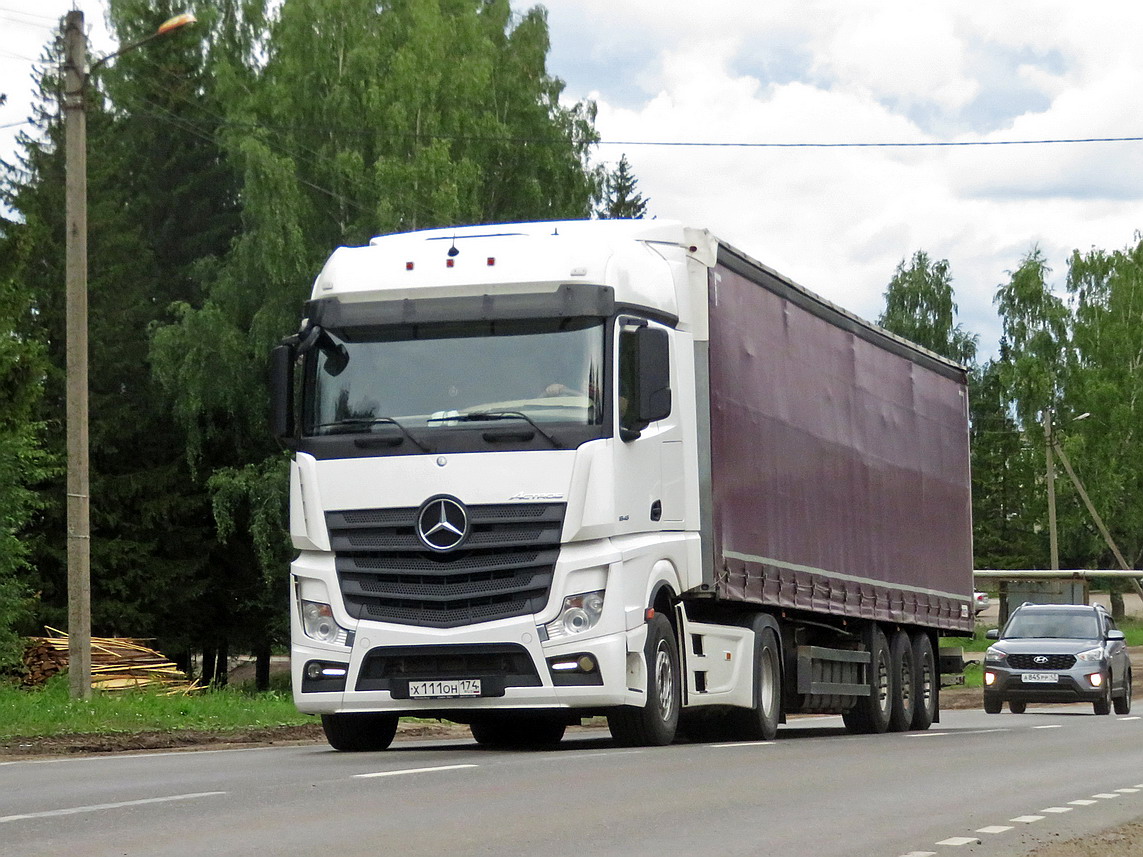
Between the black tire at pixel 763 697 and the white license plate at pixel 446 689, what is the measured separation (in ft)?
11.4

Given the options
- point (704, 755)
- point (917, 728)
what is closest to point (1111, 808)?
point (704, 755)

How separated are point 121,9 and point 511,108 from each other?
11884 millimetres

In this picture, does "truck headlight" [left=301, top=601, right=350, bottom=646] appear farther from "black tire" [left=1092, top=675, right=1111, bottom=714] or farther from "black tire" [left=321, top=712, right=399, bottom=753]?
"black tire" [left=1092, top=675, right=1111, bottom=714]

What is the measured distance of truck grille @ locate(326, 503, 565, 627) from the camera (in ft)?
47.3

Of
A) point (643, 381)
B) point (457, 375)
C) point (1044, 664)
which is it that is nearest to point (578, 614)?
→ point (643, 381)

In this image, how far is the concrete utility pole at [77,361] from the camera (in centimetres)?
2212

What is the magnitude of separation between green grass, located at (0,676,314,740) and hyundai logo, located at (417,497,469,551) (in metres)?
5.60

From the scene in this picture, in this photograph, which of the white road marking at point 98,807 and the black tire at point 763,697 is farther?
the black tire at point 763,697

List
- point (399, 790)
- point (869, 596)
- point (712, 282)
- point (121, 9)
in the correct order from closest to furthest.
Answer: point (399, 790), point (712, 282), point (869, 596), point (121, 9)

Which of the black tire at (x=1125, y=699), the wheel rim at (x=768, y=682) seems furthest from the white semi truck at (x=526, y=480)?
the black tire at (x=1125, y=699)

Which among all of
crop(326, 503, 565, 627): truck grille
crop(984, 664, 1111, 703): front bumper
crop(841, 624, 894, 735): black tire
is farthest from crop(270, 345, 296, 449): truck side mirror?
crop(984, 664, 1111, 703): front bumper

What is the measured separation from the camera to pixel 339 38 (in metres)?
45.3

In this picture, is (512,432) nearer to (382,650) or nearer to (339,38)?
(382,650)

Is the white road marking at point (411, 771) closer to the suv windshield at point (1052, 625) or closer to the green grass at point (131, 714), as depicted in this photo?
the green grass at point (131, 714)
